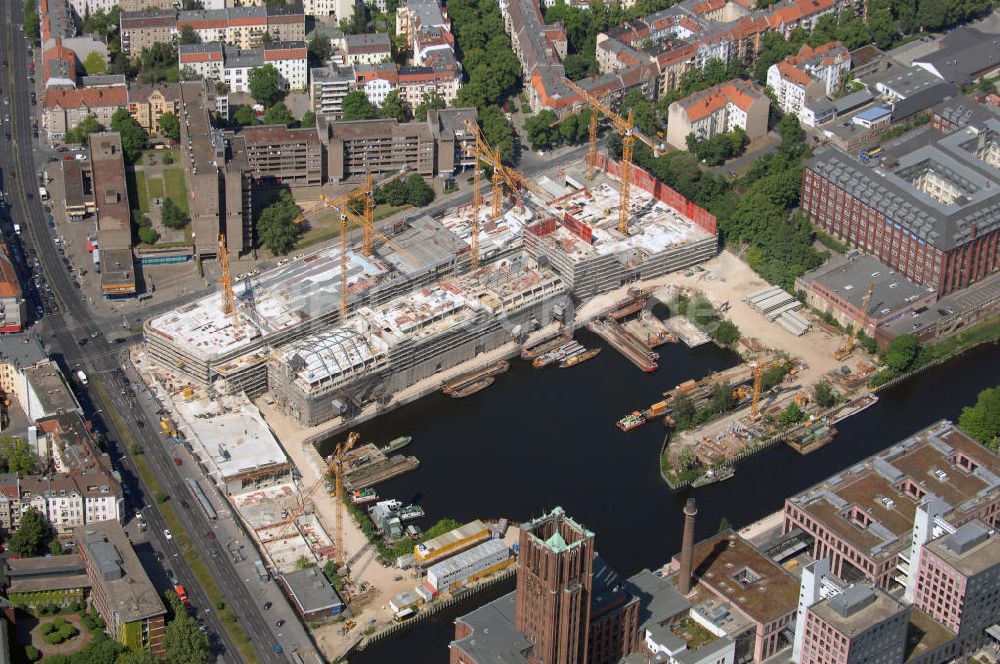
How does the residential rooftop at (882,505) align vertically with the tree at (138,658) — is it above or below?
above

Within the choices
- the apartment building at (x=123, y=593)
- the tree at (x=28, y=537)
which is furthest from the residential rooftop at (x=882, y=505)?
the tree at (x=28, y=537)

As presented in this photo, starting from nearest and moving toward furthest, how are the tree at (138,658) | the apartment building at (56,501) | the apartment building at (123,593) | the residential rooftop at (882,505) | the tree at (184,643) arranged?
1. the tree at (138,658)
2. the tree at (184,643)
3. the apartment building at (123,593)
4. the residential rooftop at (882,505)
5. the apartment building at (56,501)

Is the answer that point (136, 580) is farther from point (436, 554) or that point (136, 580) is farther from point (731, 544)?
point (731, 544)

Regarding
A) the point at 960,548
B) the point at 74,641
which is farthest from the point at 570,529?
the point at 74,641

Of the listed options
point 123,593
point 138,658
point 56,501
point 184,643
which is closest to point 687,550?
point 184,643

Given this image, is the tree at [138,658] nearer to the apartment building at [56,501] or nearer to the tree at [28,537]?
the tree at [28,537]

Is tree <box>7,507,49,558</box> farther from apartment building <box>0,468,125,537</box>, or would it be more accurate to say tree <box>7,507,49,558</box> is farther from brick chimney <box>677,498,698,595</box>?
brick chimney <box>677,498,698,595</box>

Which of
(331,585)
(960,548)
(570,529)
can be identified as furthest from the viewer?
(331,585)
